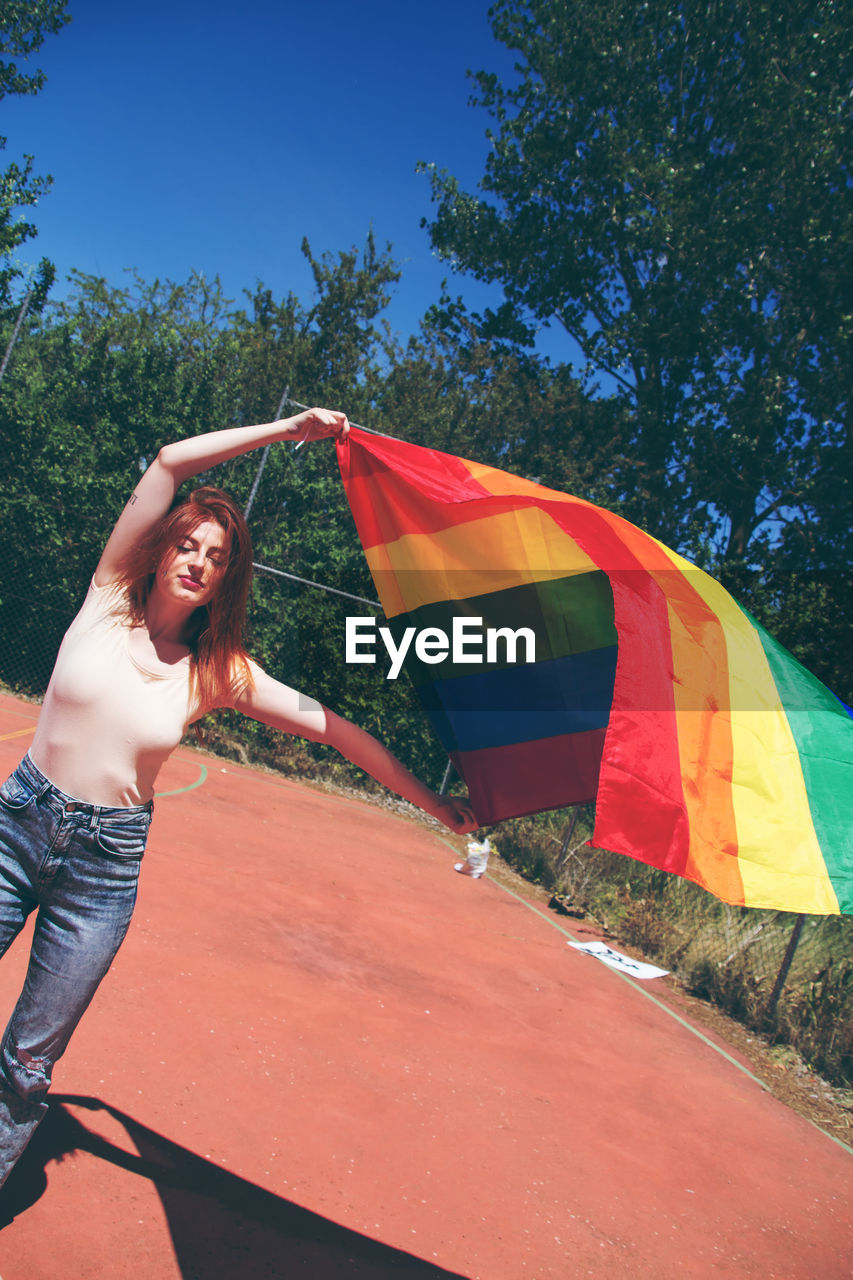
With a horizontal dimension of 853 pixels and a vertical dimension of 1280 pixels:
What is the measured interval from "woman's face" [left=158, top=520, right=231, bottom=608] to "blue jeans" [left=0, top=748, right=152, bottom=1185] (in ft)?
1.75

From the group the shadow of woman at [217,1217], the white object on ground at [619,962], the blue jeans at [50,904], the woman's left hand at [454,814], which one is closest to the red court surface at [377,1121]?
the shadow of woman at [217,1217]

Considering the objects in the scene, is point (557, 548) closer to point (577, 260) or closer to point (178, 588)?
point (178, 588)

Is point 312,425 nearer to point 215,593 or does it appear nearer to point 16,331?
point 215,593

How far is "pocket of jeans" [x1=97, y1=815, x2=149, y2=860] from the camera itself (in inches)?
79.5

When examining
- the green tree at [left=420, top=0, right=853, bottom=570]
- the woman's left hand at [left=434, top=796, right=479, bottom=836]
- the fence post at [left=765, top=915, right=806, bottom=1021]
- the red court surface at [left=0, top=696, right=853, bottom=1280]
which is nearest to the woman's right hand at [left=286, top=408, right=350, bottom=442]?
the woman's left hand at [left=434, top=796, right=479, bottom=836]

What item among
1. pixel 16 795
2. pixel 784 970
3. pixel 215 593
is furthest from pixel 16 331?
pixel 784 970

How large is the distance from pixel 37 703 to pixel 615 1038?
9232 mm

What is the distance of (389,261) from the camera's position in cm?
2212

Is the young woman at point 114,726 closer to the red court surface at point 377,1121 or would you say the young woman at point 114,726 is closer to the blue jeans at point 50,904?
the blue jeans at point 50,904

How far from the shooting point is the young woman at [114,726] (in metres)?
2.00

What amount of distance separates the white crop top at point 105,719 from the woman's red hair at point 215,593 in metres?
0.11

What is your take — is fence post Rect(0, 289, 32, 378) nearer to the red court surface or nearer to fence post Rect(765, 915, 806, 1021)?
the red court surface

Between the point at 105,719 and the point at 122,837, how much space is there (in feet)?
0.96

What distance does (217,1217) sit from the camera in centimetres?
295
